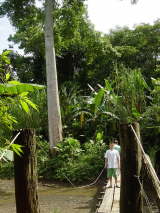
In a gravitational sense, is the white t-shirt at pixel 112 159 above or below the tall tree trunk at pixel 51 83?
below

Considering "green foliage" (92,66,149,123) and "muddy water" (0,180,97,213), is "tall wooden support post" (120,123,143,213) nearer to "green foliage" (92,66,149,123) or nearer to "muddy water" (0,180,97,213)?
"muddy water" (0,180,97,213)

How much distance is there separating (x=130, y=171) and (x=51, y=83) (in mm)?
10145

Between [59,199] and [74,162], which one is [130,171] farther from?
[74,162]

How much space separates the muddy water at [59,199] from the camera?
25.6 ft

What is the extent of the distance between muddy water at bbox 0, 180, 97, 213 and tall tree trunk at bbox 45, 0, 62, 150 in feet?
8.02

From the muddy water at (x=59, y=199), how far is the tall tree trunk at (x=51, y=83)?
8.02ft

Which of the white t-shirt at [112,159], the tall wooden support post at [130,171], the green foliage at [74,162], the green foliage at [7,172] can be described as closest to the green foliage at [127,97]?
the green foliage at [74,162]

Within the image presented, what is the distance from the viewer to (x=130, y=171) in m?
3.15

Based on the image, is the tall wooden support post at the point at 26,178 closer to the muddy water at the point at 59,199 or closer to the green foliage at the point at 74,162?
the muddy water at the point at 59,199

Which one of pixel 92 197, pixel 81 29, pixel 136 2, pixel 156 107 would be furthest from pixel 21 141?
pixel 81 29

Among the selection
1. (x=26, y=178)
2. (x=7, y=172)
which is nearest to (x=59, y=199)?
(x=7, y=172)

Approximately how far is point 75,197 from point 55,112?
15.1 feet

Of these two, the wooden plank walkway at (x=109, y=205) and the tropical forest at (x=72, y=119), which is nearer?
the wooden plank walkway at (x=109, y=205)

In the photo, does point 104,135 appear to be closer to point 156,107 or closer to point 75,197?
point 156,107
